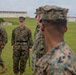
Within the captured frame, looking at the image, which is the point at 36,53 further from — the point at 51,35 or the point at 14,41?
the point at 14,41

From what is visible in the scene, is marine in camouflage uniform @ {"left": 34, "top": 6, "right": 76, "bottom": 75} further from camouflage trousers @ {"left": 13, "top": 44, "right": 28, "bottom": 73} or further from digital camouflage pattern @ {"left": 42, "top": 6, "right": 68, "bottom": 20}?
camouflage trousers @ {"left": 13, "top": 44, "right": 28, "bottom": 73}

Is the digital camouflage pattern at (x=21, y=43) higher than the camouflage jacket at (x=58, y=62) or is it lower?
lower

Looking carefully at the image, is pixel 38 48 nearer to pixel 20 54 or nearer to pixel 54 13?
pixel 54 13

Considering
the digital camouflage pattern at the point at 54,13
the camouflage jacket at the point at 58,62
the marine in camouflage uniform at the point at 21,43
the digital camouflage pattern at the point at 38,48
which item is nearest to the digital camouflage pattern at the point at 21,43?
the marine in camouflage uniform at the point at 21,43

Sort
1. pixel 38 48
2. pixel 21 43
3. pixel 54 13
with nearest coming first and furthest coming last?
pixel 54 13
pixel 38 48
pixel 21 43

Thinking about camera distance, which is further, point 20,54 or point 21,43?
point 20,54

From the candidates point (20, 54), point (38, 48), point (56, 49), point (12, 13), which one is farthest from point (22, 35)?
point (12, 13)

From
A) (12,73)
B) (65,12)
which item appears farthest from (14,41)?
(65,12)

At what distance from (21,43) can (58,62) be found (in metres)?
8.90

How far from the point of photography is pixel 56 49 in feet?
9.82

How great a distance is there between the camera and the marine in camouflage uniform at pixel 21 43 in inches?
455

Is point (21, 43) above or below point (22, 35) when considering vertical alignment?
below

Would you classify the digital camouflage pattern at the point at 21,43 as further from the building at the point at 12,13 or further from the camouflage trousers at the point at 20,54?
the building at the point at 12,13

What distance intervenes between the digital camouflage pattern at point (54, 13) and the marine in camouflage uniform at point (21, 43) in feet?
27.3
